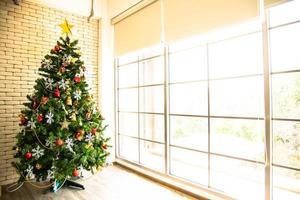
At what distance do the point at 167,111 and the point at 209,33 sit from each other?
4.47ft

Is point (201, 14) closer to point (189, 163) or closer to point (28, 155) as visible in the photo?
point (28, 155)

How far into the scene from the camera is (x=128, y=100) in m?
4.57

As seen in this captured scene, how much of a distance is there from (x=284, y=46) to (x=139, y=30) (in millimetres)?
2375

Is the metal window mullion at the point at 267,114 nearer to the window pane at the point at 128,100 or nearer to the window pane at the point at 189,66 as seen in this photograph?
the window pane at the point at 189,66

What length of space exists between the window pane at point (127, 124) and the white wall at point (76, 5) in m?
2.30

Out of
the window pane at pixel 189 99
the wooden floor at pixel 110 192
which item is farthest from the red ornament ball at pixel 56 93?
the window pane at pixel 189 99

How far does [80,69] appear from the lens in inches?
124

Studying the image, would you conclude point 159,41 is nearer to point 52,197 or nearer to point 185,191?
point 185,191

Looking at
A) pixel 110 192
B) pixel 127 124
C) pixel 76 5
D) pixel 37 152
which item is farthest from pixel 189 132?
pixel 76 5

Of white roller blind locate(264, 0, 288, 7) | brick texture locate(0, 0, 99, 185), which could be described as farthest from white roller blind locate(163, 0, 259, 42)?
brick texture locate(0, 0, 99, 185)

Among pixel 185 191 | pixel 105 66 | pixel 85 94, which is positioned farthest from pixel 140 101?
pixel 185 191

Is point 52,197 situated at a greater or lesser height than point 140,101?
lesser

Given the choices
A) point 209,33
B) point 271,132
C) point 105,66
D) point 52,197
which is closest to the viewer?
point 271,132

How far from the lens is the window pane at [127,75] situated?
4605mm
